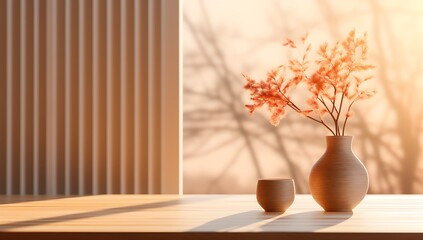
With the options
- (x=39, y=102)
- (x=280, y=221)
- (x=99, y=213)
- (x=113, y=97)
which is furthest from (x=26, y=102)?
(x=280, y=221)

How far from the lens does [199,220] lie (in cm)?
127

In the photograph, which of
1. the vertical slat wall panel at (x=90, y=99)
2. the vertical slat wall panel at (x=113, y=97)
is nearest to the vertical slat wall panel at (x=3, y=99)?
the vertical slat wall panel at (x=90, y=99)

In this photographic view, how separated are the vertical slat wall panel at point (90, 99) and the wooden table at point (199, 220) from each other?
0.57 meters

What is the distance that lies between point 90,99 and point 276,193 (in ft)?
3.65

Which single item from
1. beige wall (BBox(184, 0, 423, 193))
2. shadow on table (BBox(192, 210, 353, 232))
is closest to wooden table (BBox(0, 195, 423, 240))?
shadow on table (BBox(192, 210, 353, 232))

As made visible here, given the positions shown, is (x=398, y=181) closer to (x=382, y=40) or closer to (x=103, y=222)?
(x=382, y=40)

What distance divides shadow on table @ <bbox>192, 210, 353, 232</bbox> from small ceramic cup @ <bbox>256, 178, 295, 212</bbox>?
23mm

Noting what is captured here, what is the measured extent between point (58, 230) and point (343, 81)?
658mm

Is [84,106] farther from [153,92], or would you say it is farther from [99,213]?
[99,213]

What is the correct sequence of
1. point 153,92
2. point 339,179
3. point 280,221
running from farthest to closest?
point 153,92 → point 339,179 → point 280,221

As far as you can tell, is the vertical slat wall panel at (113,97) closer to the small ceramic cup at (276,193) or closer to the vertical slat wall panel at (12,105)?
the vertical slat wall panel at (12,105)

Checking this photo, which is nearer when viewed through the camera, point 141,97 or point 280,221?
point 280,221

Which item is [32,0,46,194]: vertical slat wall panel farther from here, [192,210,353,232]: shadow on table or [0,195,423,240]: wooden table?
[192,210,353,232]: shadow on table
